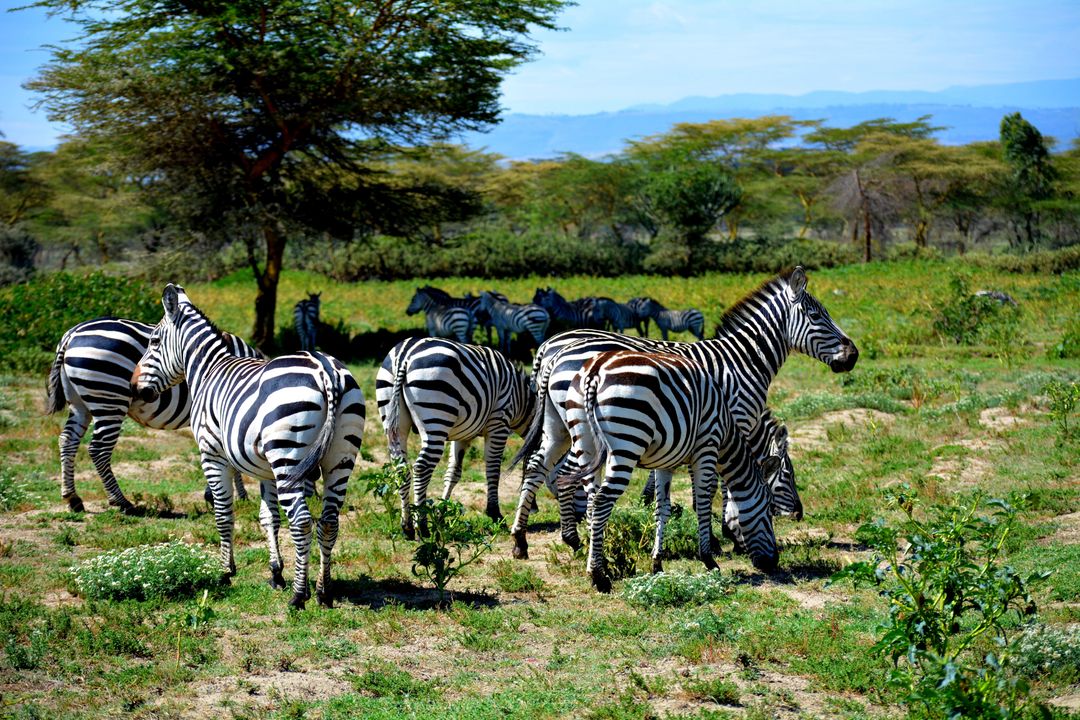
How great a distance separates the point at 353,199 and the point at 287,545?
14.1 meters

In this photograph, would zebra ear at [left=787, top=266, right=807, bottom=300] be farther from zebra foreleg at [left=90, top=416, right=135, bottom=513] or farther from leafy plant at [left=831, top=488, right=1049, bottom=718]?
zebra foreleg at [left=90, top=416, right=135, bottom=513]

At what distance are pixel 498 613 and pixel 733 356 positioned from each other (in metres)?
3.62

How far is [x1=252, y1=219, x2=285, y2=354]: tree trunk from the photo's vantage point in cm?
2141

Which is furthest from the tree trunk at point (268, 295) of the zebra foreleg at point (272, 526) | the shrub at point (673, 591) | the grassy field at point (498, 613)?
the shrub at point (673, 591)

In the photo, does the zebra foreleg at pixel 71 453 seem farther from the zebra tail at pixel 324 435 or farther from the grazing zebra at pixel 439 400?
the zebra tail at pixel 324 435

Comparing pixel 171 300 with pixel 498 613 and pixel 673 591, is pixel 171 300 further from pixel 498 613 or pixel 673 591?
pixel 673 591

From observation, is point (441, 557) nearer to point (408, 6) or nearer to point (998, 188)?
point (408, 6)

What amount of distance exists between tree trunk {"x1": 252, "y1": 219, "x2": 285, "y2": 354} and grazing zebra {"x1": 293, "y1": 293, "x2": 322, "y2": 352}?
70 centimetres

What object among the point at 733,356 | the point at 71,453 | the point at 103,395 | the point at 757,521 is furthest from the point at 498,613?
the point at 71,453

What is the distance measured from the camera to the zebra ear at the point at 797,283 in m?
9.54

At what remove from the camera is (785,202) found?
63.3 m

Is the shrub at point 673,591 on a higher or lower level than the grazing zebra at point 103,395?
lower

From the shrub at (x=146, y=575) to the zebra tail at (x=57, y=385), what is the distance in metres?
3.52

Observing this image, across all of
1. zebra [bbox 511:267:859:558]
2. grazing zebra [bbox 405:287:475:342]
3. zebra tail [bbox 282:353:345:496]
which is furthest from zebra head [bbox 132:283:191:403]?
grazing zebra [bbox 405:287:475:342]
